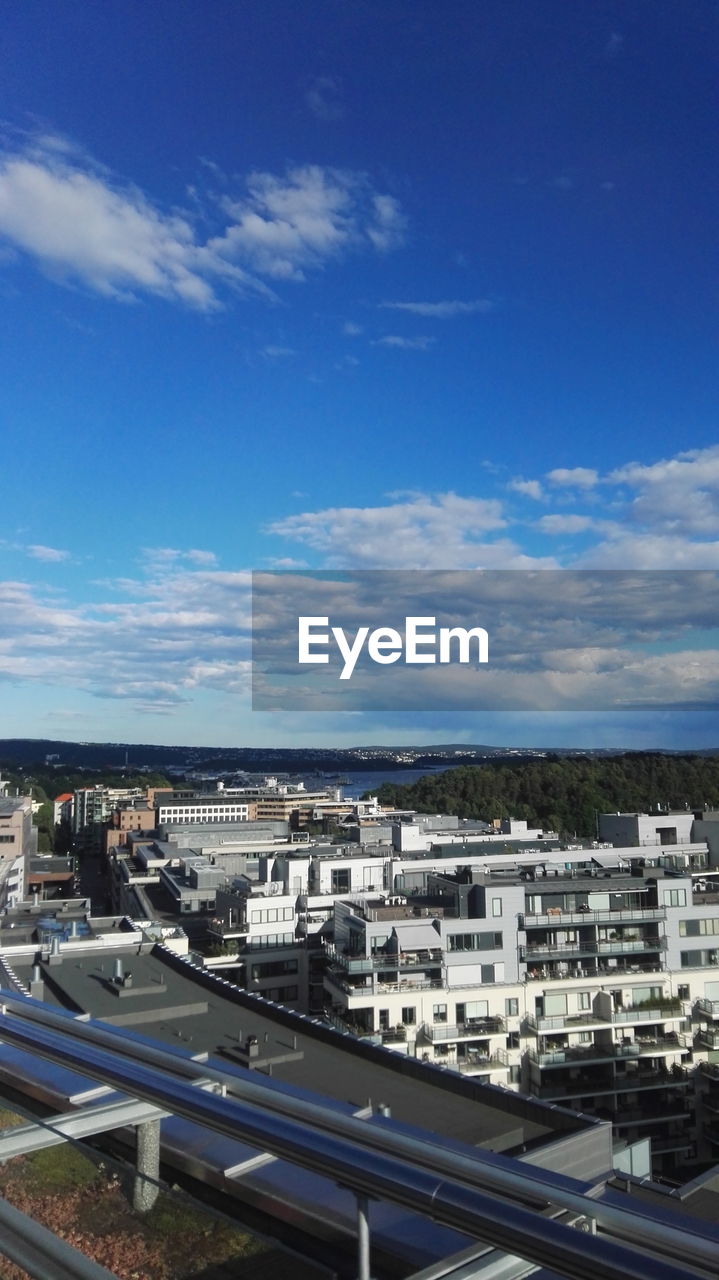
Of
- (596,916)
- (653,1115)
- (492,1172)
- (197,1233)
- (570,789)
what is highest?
(492,1172)

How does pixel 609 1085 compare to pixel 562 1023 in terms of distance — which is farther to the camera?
pixel 562 1023

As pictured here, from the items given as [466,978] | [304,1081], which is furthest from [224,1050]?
[466,978]

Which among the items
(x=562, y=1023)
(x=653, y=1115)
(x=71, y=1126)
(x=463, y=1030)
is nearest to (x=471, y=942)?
Result: (x=463, y=1030)

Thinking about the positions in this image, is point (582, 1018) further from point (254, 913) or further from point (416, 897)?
point (254, 913)

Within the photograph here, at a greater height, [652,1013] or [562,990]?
[562,990]

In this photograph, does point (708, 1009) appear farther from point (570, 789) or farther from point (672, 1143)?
point (570, 789)

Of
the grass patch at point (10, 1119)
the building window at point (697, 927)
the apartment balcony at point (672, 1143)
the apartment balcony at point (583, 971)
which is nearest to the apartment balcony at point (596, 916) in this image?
the building window at point (697, 927)

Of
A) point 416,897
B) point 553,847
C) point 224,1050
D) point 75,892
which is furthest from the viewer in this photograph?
point 75,892
